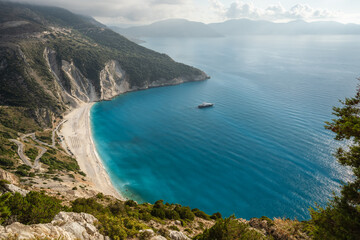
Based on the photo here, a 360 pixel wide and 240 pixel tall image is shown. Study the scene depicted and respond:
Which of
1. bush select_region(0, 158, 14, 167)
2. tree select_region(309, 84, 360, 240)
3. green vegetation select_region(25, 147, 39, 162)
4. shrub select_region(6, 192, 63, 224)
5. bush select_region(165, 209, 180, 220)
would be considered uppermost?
tree select_region(309, 84, 360, 240)

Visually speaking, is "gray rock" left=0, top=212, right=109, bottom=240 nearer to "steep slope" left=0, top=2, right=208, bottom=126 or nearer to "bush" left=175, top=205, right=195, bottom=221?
"bush" left=175, top=205, right=195, bottom=221

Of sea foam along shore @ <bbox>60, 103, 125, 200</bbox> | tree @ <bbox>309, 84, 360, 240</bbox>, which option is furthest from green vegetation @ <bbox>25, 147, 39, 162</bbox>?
tree @ <bbox>309, 84, 360, 240</bbox>

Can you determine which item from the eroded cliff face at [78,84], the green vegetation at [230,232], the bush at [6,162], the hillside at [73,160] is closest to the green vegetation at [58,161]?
the hillside at [73,160]

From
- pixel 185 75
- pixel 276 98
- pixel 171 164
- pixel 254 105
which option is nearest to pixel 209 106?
pixel 254 105

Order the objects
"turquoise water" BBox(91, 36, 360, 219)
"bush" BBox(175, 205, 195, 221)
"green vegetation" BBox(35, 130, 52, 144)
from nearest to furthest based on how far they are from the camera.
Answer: "bush" BBox(175, 205, 195, 221) → "turquoise water" BBox(91, 36, 360, 219) → "green vegetation" BBox(35, 130, 52, 144)

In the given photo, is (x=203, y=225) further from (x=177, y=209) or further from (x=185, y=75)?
(x=185, y=75)

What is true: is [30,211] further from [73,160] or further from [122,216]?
[73,160]

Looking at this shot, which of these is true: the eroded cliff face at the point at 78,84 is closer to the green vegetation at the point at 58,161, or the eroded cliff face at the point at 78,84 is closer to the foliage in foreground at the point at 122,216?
the green vegetation at the point at 58,161
